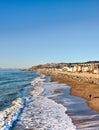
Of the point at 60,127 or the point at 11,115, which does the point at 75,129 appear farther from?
the point at 11,115

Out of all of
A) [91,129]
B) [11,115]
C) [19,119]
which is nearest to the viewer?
[91,129]

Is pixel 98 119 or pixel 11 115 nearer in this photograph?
pixel 98 119

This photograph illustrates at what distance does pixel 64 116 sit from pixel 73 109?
4203mm

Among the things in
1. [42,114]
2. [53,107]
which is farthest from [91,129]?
[53,107]

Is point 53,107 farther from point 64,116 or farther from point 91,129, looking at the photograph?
point 91,129

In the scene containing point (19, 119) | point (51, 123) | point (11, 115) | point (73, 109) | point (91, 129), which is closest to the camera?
point (91, 129)

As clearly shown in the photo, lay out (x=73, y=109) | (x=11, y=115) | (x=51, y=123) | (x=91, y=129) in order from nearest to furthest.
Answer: (x=91, y=129)
(x=51, y=123)
(x=11, y=115)
(x=73, y=109)

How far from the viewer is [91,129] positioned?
69.9 ft

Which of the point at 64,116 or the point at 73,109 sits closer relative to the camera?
the point at 64,116

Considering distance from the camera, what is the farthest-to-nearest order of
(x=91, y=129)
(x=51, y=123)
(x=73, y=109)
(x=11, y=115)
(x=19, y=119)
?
1. (x=73, y=109)
2. (x=11, y=115)
3. (x=19, y=119)
4. (x=51, y=123)
5. (x=91, y=129)

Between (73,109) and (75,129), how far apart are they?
9064 mm

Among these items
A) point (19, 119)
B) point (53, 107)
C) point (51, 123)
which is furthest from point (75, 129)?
point (53, 107)

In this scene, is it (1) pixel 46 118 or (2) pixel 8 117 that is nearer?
(1) pixel 46 118

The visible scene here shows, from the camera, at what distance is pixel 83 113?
1102 inches
